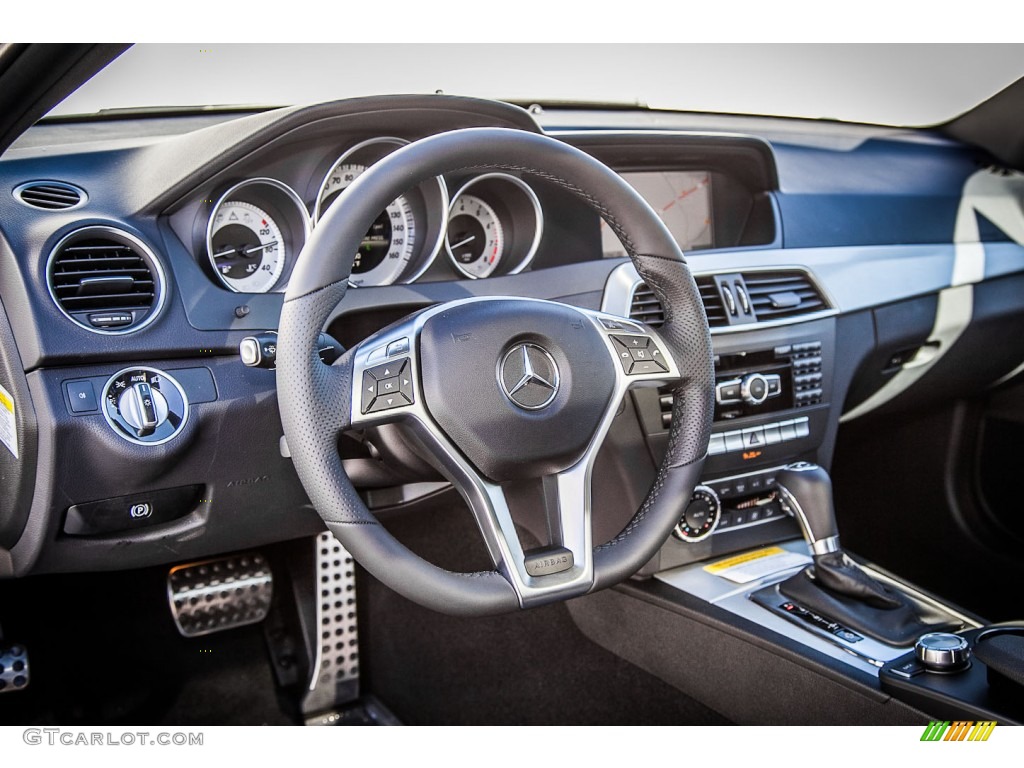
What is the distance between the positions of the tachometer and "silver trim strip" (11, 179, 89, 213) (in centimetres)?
59

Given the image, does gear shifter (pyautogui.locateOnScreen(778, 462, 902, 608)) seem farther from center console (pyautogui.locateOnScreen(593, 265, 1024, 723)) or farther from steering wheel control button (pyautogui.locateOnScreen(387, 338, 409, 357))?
steering wheel control button (pyautogui.locateOnScreen(387, 338, 409, 357))

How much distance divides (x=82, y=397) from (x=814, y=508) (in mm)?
1207

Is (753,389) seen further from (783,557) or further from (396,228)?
(396,228)

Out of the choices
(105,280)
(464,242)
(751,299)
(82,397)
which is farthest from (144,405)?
(751,299)

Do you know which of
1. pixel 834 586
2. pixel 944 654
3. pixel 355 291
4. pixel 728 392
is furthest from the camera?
pixel 728 392

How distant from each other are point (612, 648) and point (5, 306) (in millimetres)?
1234

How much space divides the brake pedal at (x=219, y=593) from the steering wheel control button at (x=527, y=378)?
101 cm

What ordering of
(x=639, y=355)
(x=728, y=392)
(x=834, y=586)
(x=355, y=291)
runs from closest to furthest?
(x=639, y=355) < (x=355, y=291) < (x=834, y=586) < (x=728, y=392)

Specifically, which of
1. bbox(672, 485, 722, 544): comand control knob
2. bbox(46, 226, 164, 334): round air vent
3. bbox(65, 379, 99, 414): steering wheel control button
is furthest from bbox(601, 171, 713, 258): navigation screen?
bbox(65, 379, 99, 414): steering wheel control button

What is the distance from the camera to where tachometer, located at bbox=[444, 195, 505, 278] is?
5.57ft

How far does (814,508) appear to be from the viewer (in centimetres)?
166

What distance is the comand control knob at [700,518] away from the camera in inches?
67.6

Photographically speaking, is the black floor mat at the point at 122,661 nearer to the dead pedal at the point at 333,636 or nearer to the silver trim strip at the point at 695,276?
the dead pedal at the point at 333,636

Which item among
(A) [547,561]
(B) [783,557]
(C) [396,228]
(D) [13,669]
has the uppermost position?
(C) [396,228]
